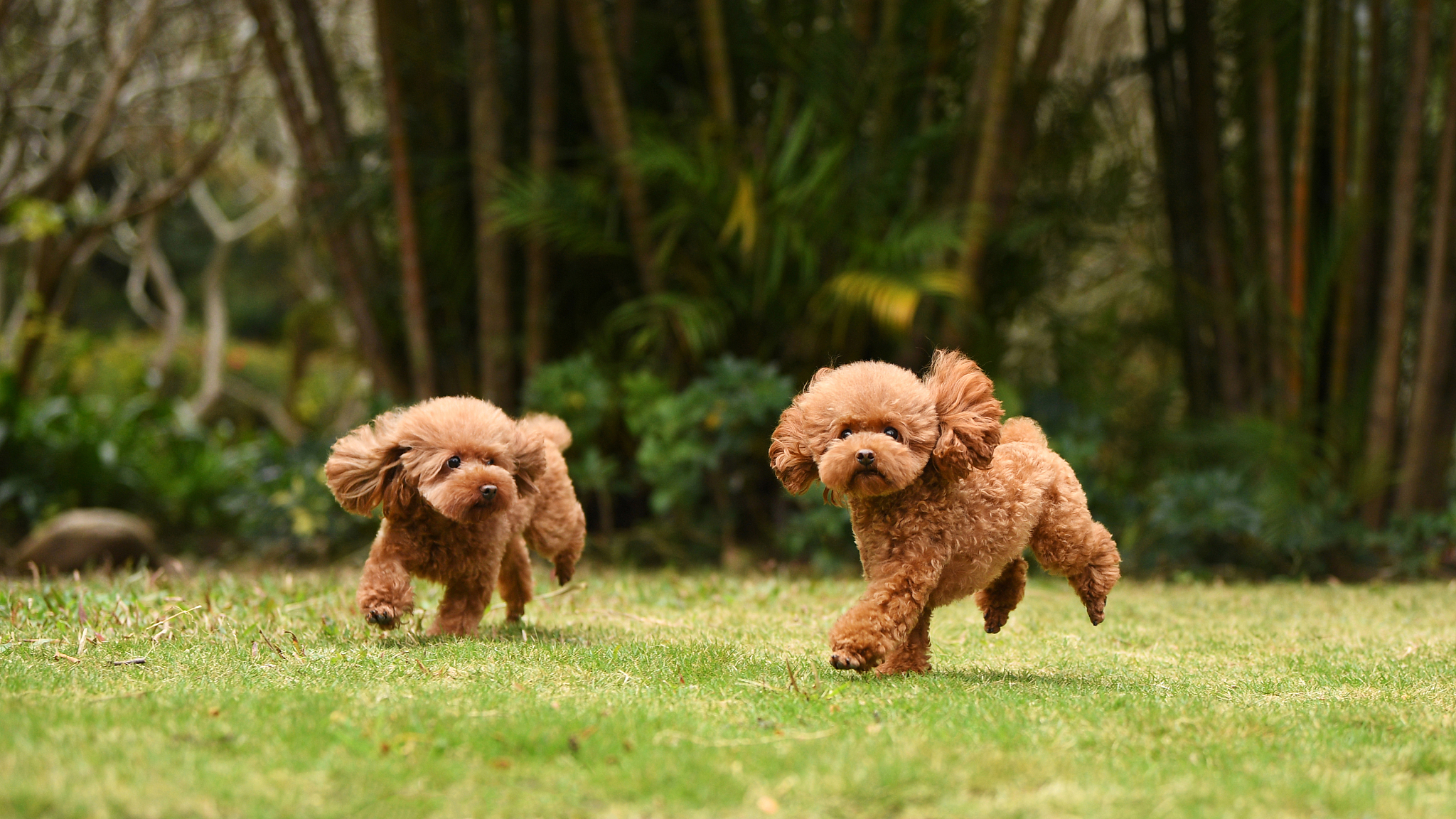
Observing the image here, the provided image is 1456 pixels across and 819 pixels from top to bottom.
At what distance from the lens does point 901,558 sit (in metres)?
3.28

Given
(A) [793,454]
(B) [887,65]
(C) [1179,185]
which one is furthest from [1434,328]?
(A) [793,454]

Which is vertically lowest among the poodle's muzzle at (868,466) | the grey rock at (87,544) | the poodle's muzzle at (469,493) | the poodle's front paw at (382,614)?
the grey rock at (87,544)

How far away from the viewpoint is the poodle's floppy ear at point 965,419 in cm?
322

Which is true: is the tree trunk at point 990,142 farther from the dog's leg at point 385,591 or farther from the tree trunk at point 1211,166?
the dog's leg at point 385,591

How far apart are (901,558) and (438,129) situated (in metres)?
5.03

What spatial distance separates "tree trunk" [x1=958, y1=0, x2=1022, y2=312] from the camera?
6270 millimetres

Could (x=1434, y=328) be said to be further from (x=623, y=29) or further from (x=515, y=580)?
(x=515, y=580)

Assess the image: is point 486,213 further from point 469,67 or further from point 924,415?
point 924,415

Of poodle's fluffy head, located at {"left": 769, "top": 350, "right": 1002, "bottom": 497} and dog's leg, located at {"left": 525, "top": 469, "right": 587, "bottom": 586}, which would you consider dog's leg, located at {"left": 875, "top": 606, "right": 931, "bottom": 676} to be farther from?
dog's leg, located at {"left": 525, "top": 469, "right": 587, "bottom": 586}

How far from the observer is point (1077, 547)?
11.5 feet

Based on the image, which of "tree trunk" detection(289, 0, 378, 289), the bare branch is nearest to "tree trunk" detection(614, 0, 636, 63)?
Answer: "tree trunk" detection(289, 0, 378, 289)

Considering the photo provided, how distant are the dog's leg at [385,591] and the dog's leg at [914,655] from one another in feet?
4.68

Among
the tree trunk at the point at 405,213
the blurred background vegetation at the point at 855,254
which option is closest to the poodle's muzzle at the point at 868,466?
the blurred background vegetation at the point at 855,254

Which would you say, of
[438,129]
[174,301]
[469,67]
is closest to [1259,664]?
[469,67]
